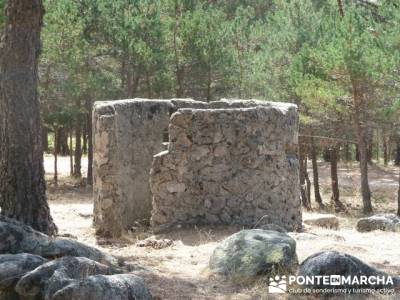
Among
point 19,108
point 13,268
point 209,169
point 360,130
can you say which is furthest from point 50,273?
point 360,130

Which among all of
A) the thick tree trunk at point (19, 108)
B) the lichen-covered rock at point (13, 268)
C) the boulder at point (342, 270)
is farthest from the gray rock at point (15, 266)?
the boulder at point (342, 270)

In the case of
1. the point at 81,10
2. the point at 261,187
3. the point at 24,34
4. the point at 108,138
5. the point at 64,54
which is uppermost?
the point at 81,10

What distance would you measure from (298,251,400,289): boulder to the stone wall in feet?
14.4

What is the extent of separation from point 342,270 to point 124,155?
16.4ft

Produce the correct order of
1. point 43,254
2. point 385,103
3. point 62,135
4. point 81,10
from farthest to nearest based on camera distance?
1. point 62,135
2. point 81,10
3. point 385,103
4. point 43,254

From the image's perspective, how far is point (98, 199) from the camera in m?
9.27

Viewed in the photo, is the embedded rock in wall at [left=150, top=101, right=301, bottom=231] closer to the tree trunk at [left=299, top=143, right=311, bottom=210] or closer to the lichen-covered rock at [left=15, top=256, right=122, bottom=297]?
the lichen-covered rock at [left=15, top=256, right=122, bottom=297]

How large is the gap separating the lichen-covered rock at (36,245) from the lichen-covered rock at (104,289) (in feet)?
3.23

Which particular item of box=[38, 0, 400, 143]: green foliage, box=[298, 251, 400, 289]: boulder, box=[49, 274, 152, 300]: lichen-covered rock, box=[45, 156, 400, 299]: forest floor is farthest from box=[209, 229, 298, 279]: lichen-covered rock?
box=[38, 0, 400, 143]: green foliage

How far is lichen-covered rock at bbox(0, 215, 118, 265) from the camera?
5250 millimetres

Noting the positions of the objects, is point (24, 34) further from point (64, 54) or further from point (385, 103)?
point (385, 103)

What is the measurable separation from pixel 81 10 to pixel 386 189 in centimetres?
1284

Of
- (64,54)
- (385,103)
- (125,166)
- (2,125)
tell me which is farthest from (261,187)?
(64,54)

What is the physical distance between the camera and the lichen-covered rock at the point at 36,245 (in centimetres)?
525
